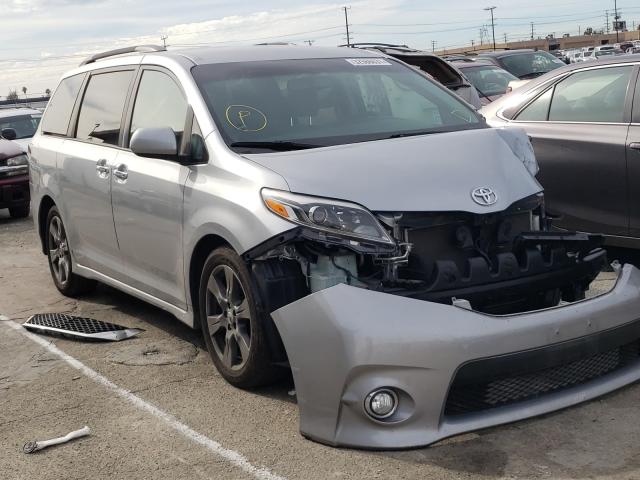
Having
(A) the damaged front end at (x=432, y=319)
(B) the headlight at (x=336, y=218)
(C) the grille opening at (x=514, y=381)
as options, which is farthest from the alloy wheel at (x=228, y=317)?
(C) the grille opening at (x=514, y=381)

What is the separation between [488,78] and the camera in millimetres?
13859

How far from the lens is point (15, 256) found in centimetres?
966

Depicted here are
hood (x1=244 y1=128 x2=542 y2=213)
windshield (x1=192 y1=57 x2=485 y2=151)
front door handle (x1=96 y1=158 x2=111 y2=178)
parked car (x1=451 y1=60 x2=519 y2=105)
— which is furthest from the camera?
parked car (x1=451 y1=60 x2=519 y2=105)

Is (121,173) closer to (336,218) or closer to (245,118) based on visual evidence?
(245,118)

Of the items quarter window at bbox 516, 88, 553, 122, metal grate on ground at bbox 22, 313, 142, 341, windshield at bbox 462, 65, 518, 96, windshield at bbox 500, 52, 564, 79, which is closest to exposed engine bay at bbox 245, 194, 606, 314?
metal grate on ground at bbox 22, 313, 142, 341

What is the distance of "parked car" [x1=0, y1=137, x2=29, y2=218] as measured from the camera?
1266cm

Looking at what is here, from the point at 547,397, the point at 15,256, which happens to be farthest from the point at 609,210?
the point at 15,256

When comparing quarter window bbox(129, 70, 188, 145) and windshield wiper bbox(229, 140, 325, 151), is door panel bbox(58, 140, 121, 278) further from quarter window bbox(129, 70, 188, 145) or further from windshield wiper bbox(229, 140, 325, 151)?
windshield wiper bbox(229, 140, 325, 151)

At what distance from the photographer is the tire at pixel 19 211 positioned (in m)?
13.1

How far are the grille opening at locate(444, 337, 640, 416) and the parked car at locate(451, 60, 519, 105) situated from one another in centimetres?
963

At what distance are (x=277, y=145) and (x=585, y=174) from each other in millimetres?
2793

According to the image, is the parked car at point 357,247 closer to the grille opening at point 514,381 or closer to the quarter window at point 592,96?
the grille opening at point 514,381

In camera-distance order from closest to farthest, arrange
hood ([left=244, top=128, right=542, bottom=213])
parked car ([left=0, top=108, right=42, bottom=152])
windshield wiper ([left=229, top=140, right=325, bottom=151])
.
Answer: hood ([left=244, top=128, right=542, bottom=213]) → windshield wiper ([left=229, top=140, right=325, bottom=151]) → parked car ([left=0, top=108, right=42, bottom=152])

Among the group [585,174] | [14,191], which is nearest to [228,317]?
[585,174]
